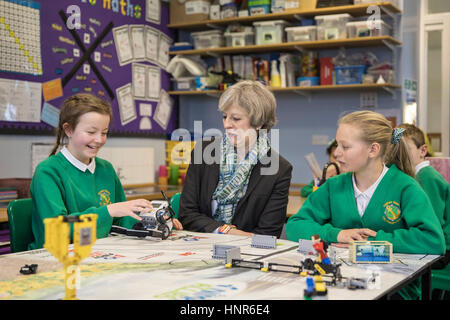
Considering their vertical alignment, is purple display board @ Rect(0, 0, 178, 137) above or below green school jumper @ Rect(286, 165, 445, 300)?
above

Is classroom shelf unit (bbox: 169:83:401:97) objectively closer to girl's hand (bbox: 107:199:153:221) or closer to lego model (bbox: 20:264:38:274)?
girl's hand (bbox: 107:199:153:221)

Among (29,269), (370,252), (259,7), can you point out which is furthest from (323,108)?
(29,269)

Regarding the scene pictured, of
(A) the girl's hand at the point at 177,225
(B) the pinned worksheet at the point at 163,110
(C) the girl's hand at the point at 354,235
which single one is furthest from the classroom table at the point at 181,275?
(B) the pinned worksheet at the point at 163,110

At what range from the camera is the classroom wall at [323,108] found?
4.25m

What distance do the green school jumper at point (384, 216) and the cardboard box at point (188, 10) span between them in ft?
10.4

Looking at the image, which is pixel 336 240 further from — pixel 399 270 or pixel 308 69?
pixel 308 69

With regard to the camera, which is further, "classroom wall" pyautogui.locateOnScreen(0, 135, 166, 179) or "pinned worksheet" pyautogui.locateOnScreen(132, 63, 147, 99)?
"pinned worksheet" pyautogui.locateOnScreen(132, 63, 147, 99)

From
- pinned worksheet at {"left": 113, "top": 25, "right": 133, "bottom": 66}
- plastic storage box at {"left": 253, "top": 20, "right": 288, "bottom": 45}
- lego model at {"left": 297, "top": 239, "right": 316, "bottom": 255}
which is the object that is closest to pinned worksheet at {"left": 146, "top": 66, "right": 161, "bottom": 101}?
pinned worksheet at {"left": 113, "top": 25, "right": 133, "bottom": 66}

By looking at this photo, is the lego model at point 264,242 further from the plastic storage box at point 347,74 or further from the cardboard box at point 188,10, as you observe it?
the cardboard box at point 188,10

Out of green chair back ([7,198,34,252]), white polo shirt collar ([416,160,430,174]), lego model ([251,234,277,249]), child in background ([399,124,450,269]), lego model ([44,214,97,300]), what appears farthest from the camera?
white polo shirt collar ([416,160,430,174])

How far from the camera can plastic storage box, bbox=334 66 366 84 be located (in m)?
4.14

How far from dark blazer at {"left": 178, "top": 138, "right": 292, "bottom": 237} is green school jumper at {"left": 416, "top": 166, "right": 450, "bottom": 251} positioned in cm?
68

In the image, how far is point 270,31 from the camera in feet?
14.4
